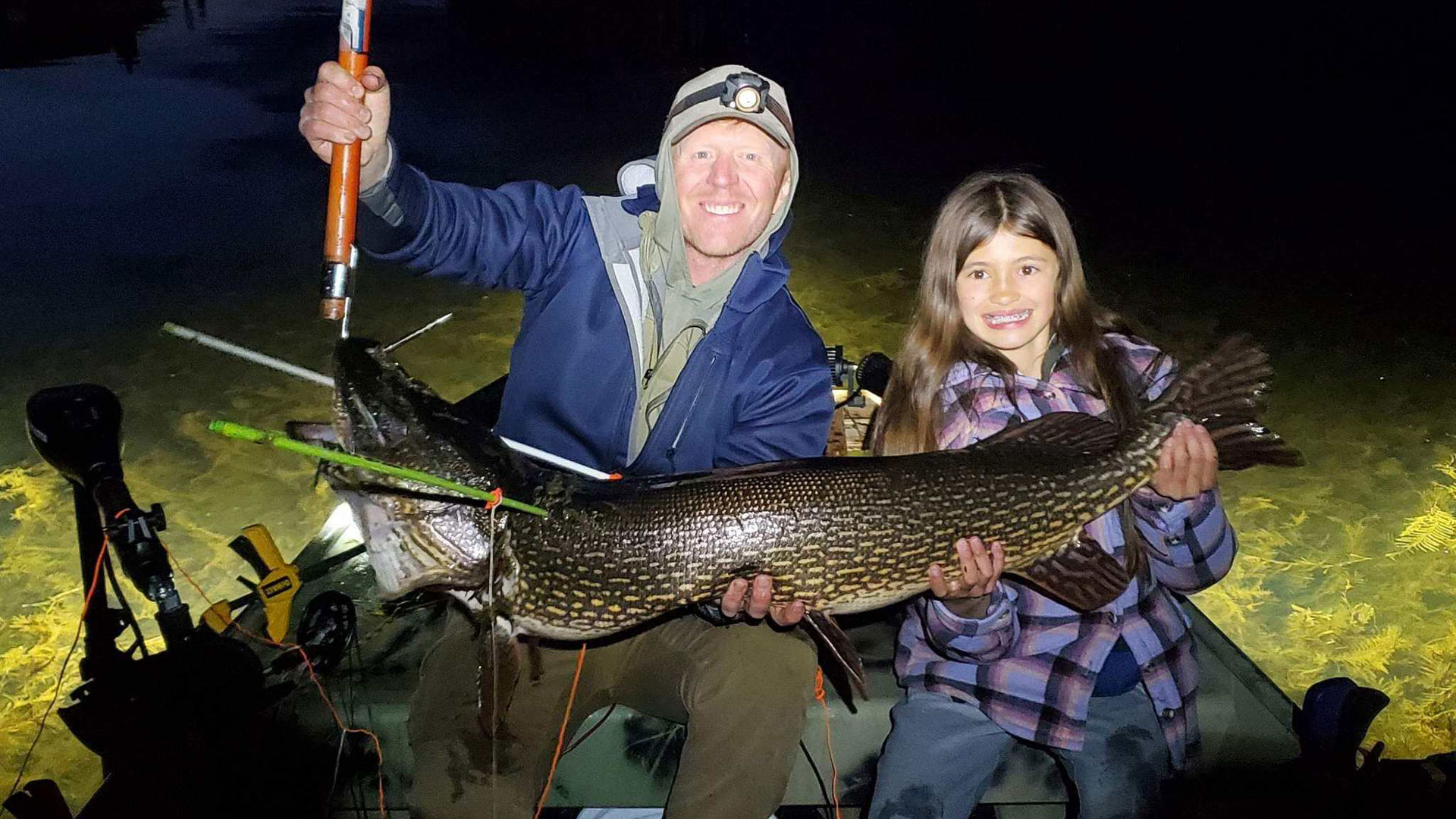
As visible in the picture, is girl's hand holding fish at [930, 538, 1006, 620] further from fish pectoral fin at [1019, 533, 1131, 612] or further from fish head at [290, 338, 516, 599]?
fish head at [290, 338, 516, 599]

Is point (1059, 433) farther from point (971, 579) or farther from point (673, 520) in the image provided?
point (673, 520)

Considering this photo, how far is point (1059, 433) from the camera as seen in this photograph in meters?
2.48

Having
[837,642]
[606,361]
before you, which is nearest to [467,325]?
[606,361]

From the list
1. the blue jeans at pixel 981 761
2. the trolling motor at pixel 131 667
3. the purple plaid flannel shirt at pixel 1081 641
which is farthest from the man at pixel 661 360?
the trolling motor at pixel 131 667

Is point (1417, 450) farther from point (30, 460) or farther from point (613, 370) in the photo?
point (30, 460)

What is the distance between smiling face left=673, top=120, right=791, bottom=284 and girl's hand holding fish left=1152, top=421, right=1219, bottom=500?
4.67 feet

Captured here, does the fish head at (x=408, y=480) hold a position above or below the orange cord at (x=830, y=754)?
above

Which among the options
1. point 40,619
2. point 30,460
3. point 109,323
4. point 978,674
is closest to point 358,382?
point 978,674

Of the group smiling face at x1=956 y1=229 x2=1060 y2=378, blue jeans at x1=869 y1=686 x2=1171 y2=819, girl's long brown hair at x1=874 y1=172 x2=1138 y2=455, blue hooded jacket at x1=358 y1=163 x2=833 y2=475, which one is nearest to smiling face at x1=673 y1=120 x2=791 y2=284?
blue hooded jacket at x1=358 y1=163 x2=833 y2=475

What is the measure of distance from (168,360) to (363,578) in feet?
11.2

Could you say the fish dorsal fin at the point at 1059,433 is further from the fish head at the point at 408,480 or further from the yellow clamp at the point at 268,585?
the yellow clamp at the point at 268,585

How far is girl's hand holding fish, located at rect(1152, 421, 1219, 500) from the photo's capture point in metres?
2.39

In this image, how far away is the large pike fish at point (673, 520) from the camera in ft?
7.18

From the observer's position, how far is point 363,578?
10.9ft
